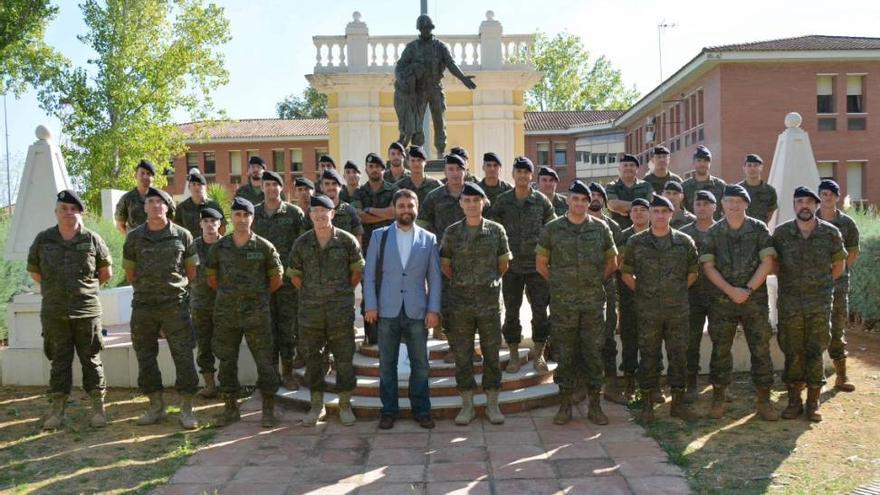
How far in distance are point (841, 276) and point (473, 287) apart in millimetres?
3475

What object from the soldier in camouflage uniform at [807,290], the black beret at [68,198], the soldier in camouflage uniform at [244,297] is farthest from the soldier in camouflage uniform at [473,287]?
the black beret at [68,198]

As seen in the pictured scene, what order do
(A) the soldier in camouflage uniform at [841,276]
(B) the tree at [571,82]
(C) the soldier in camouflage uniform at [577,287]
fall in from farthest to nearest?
(B) the tree at [571,82] < (A) the soldier in camouflage uniform at [841,276] < (C) the soldier in camouflage uniform at [577,287]

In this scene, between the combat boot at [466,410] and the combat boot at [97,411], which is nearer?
the combat boot at [466,410]

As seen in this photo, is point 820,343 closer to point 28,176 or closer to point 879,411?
point 879,411

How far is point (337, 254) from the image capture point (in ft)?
21.2

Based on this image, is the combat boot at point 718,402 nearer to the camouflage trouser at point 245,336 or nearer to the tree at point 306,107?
the camouflage trouser at point 245,336

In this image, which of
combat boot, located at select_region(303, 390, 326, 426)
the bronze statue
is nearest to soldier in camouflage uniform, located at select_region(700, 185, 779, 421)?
combat boot, located at select_region(303, 390, 326, 426)

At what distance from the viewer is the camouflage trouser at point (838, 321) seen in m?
7.24

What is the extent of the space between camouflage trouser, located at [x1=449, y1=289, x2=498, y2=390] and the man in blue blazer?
0.22 metres

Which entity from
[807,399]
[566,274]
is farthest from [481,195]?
[807,399]

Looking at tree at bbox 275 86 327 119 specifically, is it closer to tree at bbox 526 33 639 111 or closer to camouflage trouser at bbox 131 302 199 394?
tree at bbox 526 33 639 111

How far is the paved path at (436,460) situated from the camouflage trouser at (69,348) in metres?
1.31

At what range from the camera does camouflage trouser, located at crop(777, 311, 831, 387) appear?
21.3 feet

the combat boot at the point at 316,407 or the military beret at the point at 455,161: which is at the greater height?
the military beret at the point at 455,161
